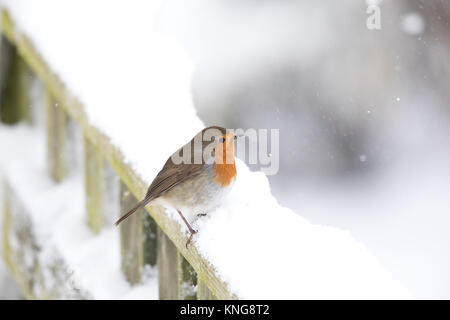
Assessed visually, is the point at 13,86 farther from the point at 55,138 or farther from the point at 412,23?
the point at 412,23

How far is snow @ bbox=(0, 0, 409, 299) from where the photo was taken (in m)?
1.39

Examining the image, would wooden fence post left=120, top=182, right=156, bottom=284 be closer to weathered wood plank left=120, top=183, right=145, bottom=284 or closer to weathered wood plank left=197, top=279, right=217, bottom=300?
weathered wood plank left=120, top=183, right=145, bottom=284

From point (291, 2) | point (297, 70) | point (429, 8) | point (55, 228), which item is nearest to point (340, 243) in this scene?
point (55, 228)

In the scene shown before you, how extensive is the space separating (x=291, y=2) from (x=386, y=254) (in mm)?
1665

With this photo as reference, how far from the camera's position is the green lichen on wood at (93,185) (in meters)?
2.46

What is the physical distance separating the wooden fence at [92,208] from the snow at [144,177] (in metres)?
0.04

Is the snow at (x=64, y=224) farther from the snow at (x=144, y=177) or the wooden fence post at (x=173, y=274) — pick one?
the wooden fence post at (x=173, y=274)

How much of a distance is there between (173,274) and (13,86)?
1.89 metres

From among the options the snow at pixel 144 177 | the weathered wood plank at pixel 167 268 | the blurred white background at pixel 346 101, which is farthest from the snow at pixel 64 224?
the blurred white background at pixel 346 101

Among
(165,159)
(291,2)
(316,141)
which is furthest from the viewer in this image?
(291,2)

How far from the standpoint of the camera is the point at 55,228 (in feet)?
8.68

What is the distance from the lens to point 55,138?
2959 mm

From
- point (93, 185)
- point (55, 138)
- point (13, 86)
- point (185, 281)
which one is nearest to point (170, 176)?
point (185, 281)
